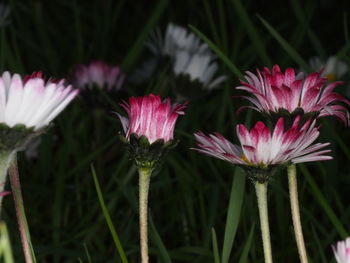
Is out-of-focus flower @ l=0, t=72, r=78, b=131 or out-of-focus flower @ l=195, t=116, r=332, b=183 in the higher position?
out-of-focus flower @ l=0, t=72, r=78, b=131

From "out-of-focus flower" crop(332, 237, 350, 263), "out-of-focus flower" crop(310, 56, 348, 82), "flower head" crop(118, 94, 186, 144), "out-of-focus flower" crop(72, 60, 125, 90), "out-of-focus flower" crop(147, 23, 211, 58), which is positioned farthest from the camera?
"out-of-focus flower" crop(147, 23, 211, 58)

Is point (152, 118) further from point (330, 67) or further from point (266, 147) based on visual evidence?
point (330, 67)

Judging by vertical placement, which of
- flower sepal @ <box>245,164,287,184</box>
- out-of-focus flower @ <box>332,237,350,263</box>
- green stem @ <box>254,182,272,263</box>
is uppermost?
flower sepal @ <box>245,164,287,184</box>

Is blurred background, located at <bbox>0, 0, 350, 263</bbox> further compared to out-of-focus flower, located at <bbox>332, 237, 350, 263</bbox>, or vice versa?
blurred background, located at <bbox>0, 0, 350, 263</bbox>

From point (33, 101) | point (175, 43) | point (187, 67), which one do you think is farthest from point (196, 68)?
point (33, 101)

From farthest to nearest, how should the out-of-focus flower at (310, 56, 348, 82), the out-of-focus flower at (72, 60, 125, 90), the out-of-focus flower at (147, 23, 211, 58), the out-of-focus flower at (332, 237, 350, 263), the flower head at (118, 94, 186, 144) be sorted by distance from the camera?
the out-of-focus flower at (147, 23, 211, 58) < the out-of-focus flower at (310, 56, 348, 82) < the out-of-focus flower at (72, 60, 125, 90) < the flower head at (118, 94, 186, 144) < the out-of-focus flower at (332, 237, 350, 263)

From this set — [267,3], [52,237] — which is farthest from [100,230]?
[267,3]

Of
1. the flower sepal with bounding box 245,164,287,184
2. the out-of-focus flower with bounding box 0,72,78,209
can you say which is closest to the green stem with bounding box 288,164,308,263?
the flower sepal with bounding box 245,164,287,184

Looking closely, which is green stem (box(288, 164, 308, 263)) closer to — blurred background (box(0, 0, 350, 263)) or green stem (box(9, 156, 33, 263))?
blurred background (box(0, 0, 350, 263))
